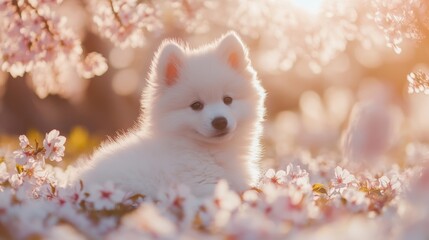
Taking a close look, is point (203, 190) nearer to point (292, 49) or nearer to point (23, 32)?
point (23, 32)

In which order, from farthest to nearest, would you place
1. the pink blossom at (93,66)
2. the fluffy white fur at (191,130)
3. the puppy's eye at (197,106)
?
1. the pink blossom at (93,66)
2. the puppy's eye at (197,106)
3. the fluffy white fur at (191,130)

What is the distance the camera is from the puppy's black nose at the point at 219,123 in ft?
17.6

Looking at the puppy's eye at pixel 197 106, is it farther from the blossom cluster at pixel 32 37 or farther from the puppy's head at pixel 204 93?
the blossom cluster at pixel 32 37

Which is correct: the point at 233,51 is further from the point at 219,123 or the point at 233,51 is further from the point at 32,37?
the point at 32,37

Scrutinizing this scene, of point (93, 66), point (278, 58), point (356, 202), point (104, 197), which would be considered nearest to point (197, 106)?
point (104, 197)

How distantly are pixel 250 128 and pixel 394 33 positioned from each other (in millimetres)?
1646

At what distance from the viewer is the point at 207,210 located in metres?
3.73

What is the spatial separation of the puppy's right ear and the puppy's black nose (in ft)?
1.99

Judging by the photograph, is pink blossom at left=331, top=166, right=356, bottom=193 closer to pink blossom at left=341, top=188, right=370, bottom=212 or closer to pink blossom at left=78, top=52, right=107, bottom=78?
pink blossom at left=341, top=188, right=370, bottom=212

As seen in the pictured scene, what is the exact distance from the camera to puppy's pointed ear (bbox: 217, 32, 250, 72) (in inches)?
230

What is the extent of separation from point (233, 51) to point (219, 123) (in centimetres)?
81

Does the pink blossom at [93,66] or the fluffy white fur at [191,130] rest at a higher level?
the pink blossom at [93,66]

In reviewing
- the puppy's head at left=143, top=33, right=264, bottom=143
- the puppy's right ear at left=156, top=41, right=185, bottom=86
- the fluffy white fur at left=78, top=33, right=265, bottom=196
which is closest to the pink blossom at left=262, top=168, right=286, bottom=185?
the fluffy white fur at left=78, top=33, right=265, bottom=196

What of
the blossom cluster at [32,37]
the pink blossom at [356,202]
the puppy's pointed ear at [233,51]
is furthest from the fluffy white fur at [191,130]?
the blossom cluster at [32,37]
